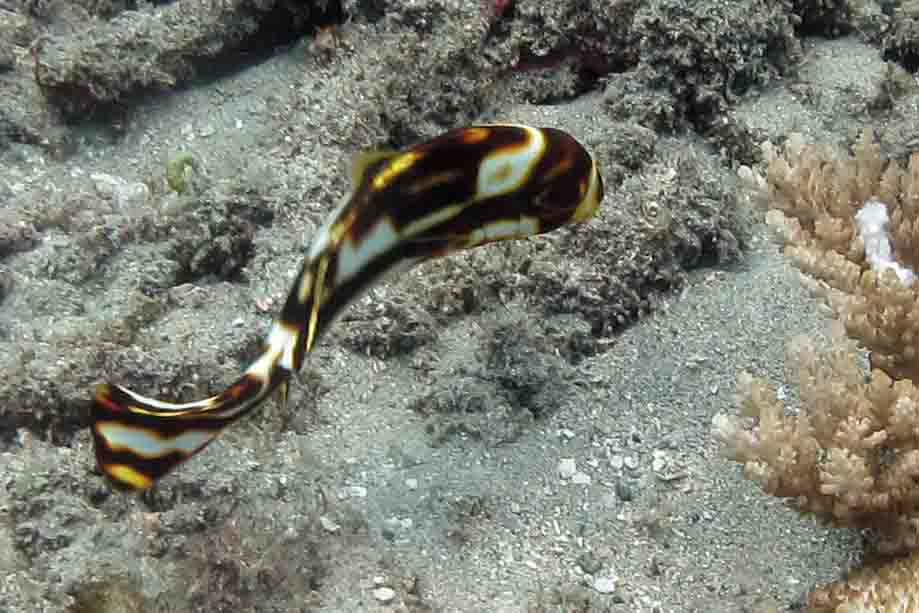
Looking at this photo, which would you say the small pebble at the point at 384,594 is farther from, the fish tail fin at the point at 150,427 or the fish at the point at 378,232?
the fish tail fin at the point at 150,427

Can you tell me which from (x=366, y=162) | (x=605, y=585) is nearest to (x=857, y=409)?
(x=605, y=585)

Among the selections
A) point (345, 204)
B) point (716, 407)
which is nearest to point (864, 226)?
point (716, 407)

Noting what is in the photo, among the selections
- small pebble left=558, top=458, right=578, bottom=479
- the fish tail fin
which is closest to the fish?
the fish tail fin

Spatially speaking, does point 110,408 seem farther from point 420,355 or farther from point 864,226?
point 864,226

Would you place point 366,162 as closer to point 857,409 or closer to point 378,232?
point 378,232

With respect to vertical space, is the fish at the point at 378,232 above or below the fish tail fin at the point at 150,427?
above

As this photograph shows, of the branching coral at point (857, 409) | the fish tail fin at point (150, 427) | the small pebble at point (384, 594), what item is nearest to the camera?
the fish tail fin at point (150, 427)

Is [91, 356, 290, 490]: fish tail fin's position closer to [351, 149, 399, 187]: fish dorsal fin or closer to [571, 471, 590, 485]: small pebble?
[351, 149, 399, 187]: fish dorsal fin

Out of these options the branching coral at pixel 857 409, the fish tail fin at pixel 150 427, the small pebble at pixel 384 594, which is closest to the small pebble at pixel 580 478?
the branching coral at pixel 857 409
